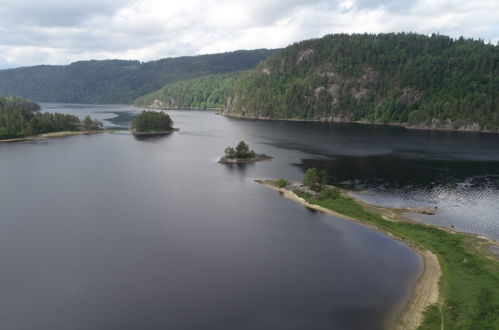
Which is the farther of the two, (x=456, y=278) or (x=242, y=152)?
(x=242, y=152)

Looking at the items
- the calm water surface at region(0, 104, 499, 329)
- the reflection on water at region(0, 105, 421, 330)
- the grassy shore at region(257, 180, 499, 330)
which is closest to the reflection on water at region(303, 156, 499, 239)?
the calm water surface at region(0, 104, 499, 329)

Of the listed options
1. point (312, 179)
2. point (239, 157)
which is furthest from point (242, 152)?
point (312, 179)

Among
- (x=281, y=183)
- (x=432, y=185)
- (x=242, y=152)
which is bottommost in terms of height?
(x=281, y=183)

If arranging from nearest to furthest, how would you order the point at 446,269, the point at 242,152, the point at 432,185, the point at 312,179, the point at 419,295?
1. the point at 419,295
2. the point at 446,269
3. the point at 312,179
4. the point at 432,185
5. the point at 242,152

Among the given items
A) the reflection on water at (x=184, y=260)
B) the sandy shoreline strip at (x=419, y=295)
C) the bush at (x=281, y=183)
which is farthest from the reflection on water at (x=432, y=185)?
the reflection on water at (x=184, y=260)

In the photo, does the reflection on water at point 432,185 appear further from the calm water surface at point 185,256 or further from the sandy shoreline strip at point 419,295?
the sandy shoreline strip at point 419,295

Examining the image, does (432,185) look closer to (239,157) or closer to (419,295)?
(419,295)

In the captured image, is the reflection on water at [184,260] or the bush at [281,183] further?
the bush at [281,183]
